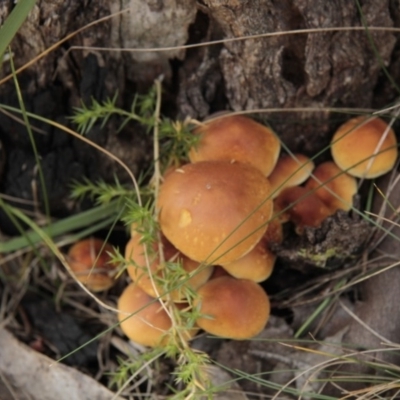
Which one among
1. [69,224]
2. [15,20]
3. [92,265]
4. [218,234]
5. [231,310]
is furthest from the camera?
[92,265]

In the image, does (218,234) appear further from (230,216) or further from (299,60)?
(299,60)

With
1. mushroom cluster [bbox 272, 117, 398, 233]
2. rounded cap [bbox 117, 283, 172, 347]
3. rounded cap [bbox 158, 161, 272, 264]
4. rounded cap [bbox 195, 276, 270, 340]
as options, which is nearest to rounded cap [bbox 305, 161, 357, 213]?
mushroom cluster [bbox 272, 117, 398, 233]

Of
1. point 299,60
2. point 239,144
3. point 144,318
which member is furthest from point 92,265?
point 299,60

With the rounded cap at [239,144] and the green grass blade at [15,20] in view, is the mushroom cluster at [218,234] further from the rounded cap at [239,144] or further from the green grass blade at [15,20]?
the green grass blade at [15,20]

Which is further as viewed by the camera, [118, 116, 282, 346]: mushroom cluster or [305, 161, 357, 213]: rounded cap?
[305, 161, 357, 213]: rounded cap

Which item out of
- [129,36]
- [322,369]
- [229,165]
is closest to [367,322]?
[322,369]

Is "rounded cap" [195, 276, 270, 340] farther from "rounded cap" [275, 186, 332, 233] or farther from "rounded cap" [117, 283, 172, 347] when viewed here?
"rounded cap" [275, 186, 332, 233]
